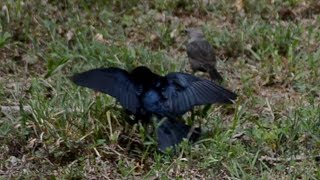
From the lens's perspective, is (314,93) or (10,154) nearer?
(10,154)

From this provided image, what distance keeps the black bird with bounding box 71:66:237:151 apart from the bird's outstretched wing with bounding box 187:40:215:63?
1.15 meters

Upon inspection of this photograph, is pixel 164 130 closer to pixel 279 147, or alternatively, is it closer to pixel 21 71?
pixel 279 147

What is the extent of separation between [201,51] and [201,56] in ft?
0.25

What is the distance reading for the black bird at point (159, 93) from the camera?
4.88 meters

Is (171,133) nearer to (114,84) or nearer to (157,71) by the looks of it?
(114,84)

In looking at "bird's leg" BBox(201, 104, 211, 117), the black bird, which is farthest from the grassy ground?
the black bird

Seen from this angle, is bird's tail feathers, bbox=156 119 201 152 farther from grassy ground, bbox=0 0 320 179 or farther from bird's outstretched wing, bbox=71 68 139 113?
bird's outstretched wing, bbox=71 68 139 113

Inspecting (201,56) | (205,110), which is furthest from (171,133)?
(201,56)

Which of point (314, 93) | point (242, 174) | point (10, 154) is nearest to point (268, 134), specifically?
point (242, 174)

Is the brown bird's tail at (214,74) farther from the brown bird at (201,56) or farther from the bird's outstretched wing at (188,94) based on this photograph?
the bird's outstretched wing at (188,94)

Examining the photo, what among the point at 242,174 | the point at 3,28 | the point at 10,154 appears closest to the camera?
the point at 242,174

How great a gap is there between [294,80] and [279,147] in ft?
4.77

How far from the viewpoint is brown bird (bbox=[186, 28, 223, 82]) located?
6.17m

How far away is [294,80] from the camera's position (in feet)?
20.9
